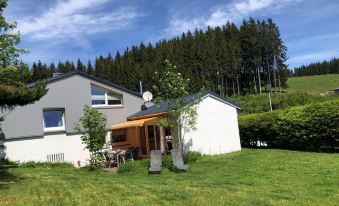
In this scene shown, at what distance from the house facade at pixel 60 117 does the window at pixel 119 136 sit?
1.79 ft

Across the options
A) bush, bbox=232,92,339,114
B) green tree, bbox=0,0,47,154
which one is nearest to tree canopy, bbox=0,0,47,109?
green tree, bbox=0,0,47,154

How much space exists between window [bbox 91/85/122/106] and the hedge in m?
9.74

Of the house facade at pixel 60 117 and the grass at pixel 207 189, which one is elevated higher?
the house facade at pixel 60 117

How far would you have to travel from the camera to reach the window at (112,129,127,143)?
30.4 meters

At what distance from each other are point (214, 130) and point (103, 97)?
870 cm

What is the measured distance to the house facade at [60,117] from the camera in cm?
2566

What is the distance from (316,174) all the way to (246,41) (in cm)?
8910

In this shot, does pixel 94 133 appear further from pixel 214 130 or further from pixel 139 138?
pixel 214 130

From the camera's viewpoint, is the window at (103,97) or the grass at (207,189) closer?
the grass at (207,189)

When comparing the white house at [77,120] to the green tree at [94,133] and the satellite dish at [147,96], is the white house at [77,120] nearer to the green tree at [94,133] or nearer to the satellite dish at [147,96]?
the satellite dish at [147,96]

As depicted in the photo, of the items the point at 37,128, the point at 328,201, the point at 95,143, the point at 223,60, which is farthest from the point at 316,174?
the point at 223,60

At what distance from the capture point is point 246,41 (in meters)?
102

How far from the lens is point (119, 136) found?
30406 mm

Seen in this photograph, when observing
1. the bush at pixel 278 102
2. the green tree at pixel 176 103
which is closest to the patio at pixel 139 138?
the green tree at pixel 176 103
